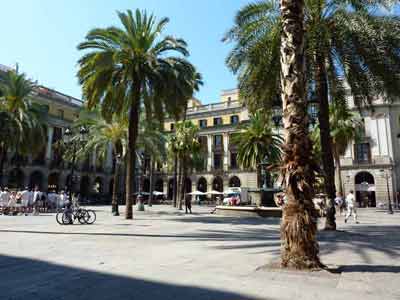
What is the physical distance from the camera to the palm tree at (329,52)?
12320 mm

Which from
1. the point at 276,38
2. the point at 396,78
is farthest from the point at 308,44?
the point at 396,78

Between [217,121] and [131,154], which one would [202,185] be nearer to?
[217,121]

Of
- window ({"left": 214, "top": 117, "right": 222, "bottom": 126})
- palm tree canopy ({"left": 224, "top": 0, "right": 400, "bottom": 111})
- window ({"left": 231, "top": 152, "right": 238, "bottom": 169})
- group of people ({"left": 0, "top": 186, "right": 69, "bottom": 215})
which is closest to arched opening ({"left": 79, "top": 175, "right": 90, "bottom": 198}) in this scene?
window ({"left": 214, "top": 117, "right": 222, "bottom": 126})

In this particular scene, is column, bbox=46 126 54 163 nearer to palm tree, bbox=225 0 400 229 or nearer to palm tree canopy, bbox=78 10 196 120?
palm tree canopy, bbox=78 10 196 120

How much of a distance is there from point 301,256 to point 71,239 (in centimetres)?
755

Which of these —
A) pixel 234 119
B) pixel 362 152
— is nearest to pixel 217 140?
pixel 234 119

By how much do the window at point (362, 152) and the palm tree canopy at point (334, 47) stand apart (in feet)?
124

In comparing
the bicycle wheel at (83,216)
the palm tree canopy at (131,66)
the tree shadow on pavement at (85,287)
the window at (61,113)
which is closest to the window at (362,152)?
the palm tree canopy at (131,66)

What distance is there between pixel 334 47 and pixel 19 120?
25780 mm

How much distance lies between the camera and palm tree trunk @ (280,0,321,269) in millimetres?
6289

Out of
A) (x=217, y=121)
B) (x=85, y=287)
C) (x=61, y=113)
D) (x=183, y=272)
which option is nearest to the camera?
(x=85, y=287)

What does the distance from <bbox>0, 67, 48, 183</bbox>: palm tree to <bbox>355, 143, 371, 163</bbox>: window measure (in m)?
42.2

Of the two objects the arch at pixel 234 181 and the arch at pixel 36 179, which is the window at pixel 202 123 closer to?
the arch at pixel 234 181

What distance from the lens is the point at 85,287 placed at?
207 inches
